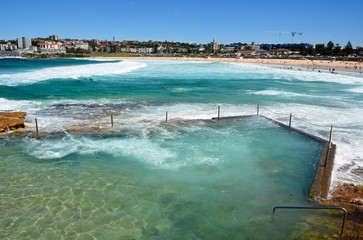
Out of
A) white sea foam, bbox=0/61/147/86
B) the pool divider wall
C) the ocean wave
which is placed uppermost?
the ocean wave

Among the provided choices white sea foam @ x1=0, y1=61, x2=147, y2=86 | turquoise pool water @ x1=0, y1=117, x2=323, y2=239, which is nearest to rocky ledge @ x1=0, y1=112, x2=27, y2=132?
turquoise pool water @ x1=0, y1=117, x2=323, y2=239

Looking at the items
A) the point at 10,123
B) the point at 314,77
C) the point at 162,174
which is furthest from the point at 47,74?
the point at 162,174

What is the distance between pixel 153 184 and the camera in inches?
468

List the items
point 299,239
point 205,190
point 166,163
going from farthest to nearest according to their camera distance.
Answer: point 166,163 → point 205,190 → point 299,239

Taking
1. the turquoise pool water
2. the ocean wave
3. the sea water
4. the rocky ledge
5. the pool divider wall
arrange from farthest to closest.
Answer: the ocean wave < the rocky ledge < the pool divider wall < the sea water < the turquoise pool water

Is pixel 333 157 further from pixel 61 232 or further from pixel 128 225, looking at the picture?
pixel 61 232

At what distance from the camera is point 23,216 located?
9.65 meters

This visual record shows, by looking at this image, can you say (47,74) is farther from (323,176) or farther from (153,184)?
(323,176)

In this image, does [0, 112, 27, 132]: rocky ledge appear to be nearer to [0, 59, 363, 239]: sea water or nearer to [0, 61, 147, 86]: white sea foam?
[0, 59, 363, 239]: sea water

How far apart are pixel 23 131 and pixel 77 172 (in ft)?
24.2

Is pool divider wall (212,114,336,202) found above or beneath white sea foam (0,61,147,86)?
beneath

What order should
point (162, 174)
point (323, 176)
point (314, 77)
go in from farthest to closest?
point (314, 77)
point (162, 174)
point (323, 176)

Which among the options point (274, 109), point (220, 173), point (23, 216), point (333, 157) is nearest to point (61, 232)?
point (23, 216)

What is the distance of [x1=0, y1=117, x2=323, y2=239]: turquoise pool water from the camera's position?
9.23m
